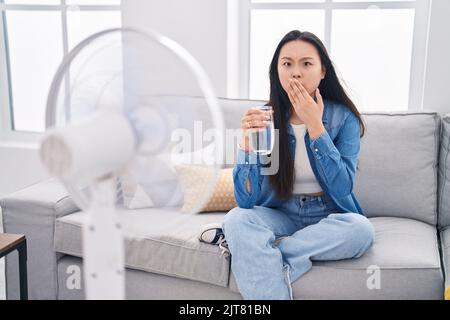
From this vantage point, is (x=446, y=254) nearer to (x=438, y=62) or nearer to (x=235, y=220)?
(x=235, y=220)

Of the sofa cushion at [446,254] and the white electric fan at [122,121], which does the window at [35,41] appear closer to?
the sofa cushion at [446,254]

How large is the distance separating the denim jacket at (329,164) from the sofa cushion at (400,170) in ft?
0.74

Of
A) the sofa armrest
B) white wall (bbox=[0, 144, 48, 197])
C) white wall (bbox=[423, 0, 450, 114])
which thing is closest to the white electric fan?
the sofa armrest

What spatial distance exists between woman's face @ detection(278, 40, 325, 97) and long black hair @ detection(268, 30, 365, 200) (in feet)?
0.08

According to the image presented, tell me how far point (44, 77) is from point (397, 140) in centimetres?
214

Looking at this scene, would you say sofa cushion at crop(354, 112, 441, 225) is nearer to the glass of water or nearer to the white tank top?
the white tank top

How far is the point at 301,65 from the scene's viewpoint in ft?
6.28

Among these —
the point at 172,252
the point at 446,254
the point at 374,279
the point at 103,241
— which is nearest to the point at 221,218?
the point at 172,252

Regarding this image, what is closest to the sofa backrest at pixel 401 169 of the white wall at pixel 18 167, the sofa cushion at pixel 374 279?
the sofa cushion at pixel 374 279

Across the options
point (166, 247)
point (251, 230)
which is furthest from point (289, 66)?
point (166, 247)

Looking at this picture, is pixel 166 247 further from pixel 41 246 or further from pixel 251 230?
pixel 41 246

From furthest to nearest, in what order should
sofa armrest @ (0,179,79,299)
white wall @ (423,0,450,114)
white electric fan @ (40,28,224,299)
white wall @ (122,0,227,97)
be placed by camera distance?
white wall @ (122,0,227,97)
white wall @ (423,0,450,114)
sofa armrest @ (0,179,79,299)
white electric fan @ (40,28,224,299)

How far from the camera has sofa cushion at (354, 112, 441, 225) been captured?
7.41ft

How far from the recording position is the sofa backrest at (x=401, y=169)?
7.41ft
